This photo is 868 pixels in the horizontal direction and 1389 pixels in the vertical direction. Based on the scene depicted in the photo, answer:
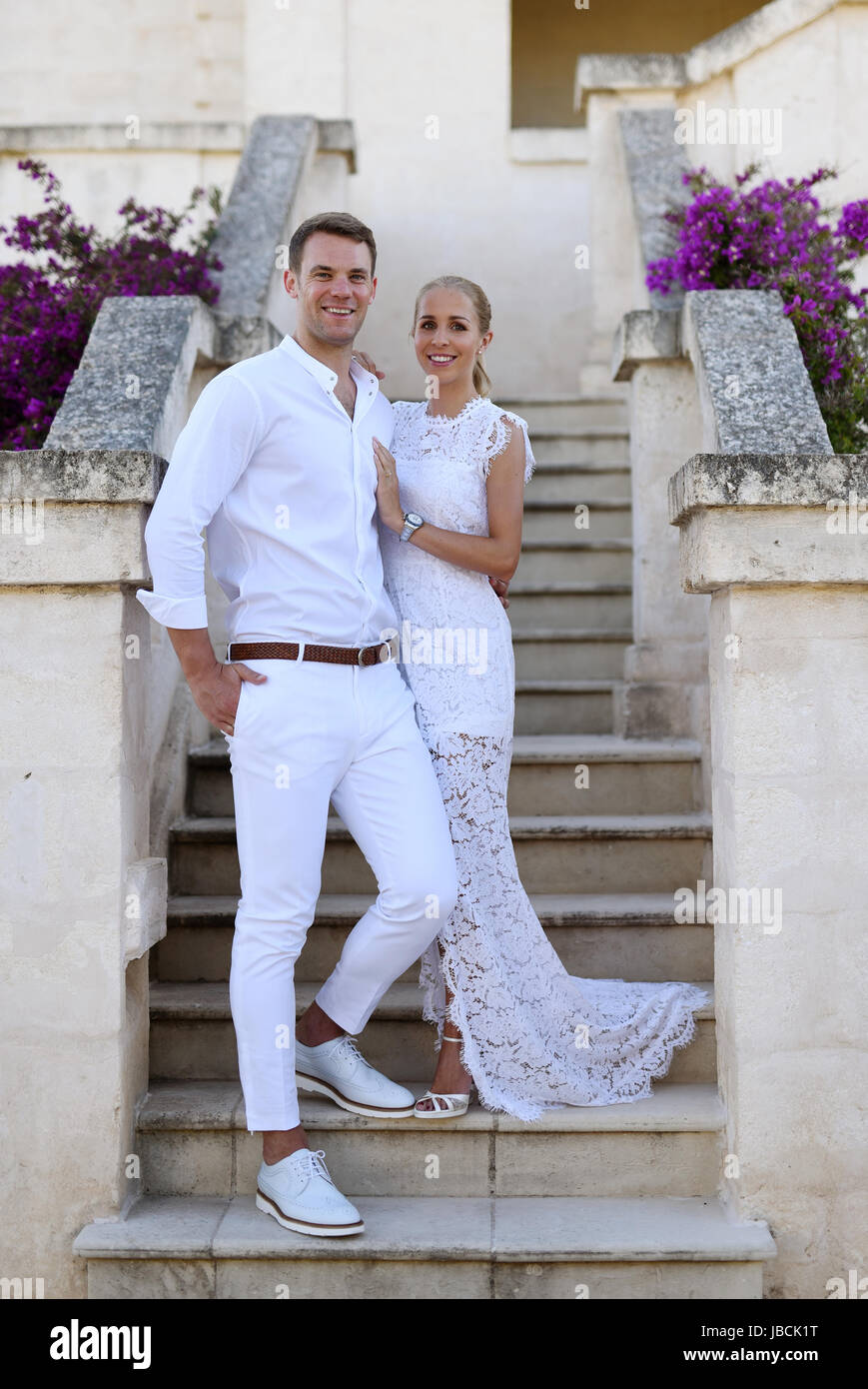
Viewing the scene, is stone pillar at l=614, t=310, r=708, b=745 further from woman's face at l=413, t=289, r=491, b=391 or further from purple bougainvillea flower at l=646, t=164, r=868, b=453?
woman's face at l=413, t=289, r=491, b=391

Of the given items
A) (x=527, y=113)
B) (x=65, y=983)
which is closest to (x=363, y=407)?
(x=65, y=983)

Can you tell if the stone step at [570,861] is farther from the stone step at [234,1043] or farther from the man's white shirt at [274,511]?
the man's white shirt at [274,511]

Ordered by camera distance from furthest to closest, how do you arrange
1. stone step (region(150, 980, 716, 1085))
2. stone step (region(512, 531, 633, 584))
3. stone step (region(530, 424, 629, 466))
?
1. stone step (region(530, 424, 629, 466))
2. stone step (region(512, 531, 633, 584))
3. stone step (region(150, 980, 716, 1085))

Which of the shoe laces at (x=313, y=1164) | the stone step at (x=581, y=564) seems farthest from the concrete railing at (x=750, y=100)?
the shoe laces at (x=313, y=1164)

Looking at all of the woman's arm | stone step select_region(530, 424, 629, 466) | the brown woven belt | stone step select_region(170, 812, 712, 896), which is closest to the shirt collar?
the woman's arm

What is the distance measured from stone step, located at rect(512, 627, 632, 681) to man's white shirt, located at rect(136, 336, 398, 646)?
84.2 inches

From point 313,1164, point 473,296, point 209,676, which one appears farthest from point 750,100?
point 313,1164

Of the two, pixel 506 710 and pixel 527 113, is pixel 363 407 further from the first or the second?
pixel 527 113

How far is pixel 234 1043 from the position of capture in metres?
3.40

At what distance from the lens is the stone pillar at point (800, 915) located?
9.69ft

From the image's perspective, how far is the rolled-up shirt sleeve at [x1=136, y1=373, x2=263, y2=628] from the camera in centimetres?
276

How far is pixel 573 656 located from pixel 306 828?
2442 mm

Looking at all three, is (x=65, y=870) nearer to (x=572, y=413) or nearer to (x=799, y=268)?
(x=799, y=268)

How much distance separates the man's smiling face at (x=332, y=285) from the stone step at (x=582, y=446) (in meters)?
3.08
